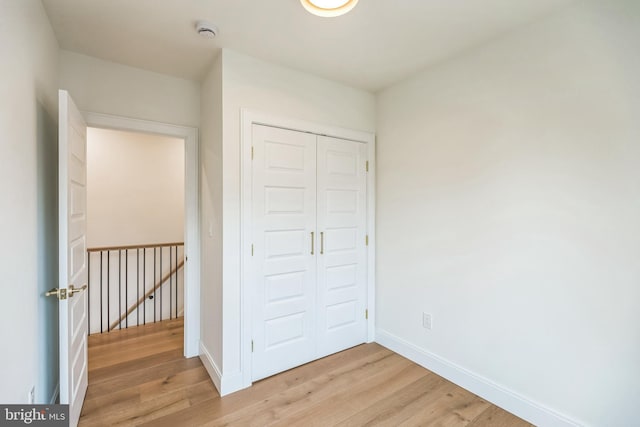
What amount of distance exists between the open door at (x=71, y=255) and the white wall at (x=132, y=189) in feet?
6.77

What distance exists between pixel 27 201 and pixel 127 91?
134cm

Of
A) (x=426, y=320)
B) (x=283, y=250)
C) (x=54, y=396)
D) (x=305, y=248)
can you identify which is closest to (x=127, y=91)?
(x=283, y=250)

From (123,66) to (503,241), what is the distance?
329cm

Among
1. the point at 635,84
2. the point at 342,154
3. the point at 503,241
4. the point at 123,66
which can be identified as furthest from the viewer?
the point at 342,154

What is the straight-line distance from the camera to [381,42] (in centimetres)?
211

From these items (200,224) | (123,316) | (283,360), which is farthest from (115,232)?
(283,360)

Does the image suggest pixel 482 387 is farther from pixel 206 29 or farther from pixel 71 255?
pixel 206 29

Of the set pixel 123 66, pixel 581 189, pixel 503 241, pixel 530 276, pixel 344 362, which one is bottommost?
pixel 344 362

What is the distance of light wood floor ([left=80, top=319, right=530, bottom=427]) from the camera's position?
1878 millimetres

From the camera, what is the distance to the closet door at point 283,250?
7.60ft

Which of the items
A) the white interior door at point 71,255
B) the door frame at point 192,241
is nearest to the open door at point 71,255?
the white interior door at point 71,255

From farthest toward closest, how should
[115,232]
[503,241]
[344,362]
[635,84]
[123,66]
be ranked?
1. [115,232]
2. [344,362]
3. [123,66]
4. [503,241]
5. [635,84]

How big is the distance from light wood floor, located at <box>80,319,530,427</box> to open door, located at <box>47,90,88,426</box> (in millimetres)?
292

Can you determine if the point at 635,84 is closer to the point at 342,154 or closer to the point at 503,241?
the point at 503,241
